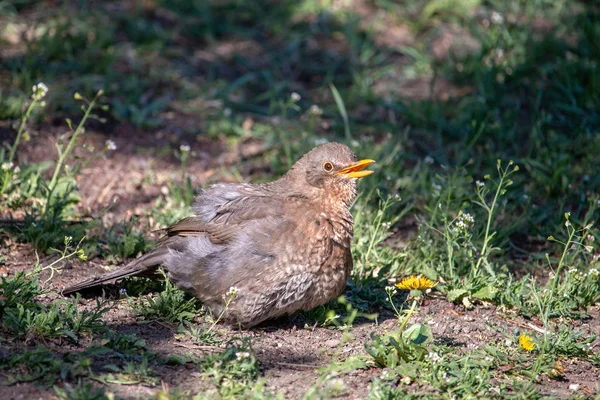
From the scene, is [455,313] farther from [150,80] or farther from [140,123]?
[150,80]

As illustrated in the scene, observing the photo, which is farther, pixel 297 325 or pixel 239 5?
pixel 239 5

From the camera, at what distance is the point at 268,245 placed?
5129 millimetres

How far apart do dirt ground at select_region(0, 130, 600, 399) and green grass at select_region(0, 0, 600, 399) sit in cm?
8

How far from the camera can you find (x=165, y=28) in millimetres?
9508

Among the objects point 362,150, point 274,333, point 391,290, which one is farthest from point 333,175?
point 362,150

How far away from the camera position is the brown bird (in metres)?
5.09

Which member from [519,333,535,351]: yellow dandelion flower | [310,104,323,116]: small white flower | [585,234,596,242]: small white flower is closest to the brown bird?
[519,333,535,351]: yellow dandelion flower

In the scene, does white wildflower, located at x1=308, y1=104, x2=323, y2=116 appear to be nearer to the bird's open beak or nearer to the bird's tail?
the bird's open beak

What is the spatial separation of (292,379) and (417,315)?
132 centimetres

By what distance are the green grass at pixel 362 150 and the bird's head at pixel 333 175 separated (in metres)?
0.53

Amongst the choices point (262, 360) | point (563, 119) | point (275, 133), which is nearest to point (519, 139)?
point (563, 119)

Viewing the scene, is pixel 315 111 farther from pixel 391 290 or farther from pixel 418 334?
pixel 418 334

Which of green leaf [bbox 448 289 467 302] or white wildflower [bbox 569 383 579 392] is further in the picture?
green leaf [bbox 448 289 467 302]

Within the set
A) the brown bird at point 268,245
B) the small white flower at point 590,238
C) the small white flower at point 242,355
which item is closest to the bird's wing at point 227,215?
the brown bird at point 268,245
